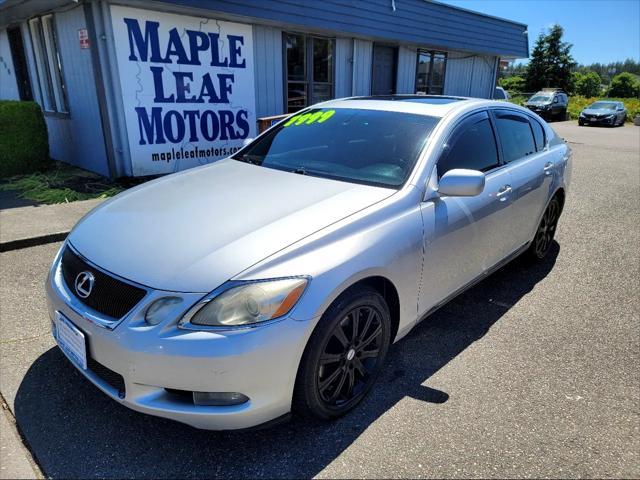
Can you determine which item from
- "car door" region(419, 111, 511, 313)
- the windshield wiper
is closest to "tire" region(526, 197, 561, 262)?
"car door" region(419, 111, 511, 313)

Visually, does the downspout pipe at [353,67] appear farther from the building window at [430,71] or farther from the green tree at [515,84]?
the green tree at [515,84]

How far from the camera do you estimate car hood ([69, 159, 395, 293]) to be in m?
2.06

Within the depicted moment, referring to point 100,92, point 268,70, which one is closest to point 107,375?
point 100,92

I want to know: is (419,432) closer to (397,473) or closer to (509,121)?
(397,473)

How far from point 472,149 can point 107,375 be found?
8.88 feet

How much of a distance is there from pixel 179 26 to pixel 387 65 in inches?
247

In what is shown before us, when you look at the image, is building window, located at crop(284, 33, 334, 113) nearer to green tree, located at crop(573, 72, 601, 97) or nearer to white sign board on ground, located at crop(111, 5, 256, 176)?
white sign board on ground, located at crop(111, 5, 256, 176)

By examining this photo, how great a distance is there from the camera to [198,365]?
6.23 feet

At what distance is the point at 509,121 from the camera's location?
A: 3.89 m

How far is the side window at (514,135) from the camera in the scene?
146 inches

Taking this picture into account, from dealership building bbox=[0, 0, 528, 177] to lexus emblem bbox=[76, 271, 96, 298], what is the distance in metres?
5.60

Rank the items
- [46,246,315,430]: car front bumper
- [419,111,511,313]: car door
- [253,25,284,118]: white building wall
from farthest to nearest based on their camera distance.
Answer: [253,25,284,118]: white building wall < [419,111,511,313]: car door < [46,246,315,430]: car front bumper

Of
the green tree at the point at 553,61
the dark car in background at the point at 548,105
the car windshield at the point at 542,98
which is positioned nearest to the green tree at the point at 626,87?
the green tree at the point at 553,61

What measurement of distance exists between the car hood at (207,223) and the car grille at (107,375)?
0.44 m
